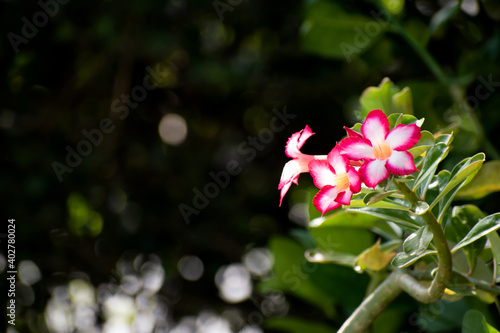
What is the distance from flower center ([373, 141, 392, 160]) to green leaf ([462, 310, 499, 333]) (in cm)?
18

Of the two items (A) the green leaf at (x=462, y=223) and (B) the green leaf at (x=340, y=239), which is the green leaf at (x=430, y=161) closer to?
(A) the green leaf at (x=462, y=223)

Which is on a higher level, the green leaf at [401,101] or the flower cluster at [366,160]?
the flower cluster at [366,160]

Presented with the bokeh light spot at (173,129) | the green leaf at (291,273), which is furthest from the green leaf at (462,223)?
the bokeh light spot at (173,129)

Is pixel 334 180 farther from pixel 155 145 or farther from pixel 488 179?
pixel 155 145

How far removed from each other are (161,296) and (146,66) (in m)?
0.63

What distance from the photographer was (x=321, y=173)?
0.40 metres

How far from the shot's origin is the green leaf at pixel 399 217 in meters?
0.45

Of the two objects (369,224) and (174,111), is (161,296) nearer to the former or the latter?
(174,111)

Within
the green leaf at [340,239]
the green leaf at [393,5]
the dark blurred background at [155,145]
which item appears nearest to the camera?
the green leaf at [340,239]

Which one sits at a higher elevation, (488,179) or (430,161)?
(430,161)

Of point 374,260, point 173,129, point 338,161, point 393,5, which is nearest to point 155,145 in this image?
point 173,129

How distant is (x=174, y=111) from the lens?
1584 millimetres

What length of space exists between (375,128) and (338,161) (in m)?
0.03

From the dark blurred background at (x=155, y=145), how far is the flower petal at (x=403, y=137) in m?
0.82
